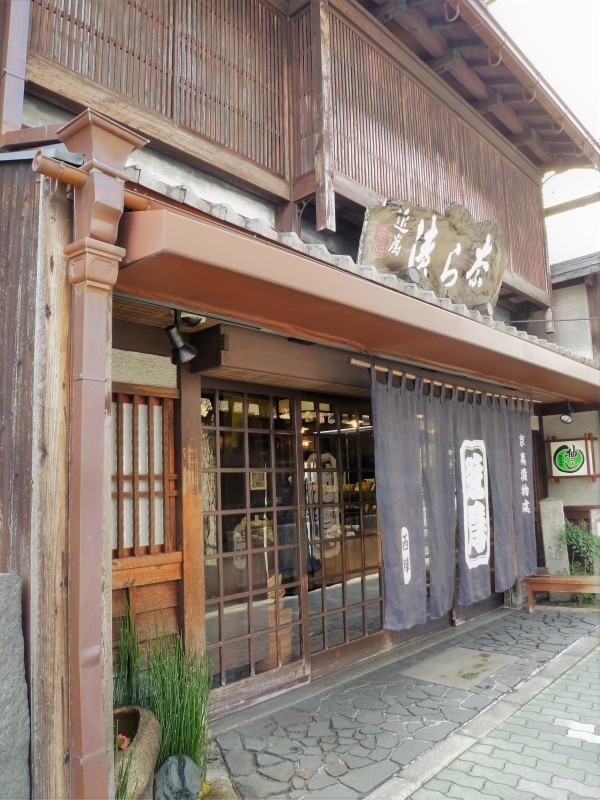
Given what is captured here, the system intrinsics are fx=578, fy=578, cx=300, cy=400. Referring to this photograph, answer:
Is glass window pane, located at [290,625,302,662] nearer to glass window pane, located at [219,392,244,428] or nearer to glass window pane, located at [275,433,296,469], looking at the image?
glass window pane, located at [275,433,296,469]

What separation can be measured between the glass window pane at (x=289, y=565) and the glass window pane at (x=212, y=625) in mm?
942

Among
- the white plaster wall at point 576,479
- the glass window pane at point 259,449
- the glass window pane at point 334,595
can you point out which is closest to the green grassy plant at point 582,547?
the white plaster wall at point 576,479

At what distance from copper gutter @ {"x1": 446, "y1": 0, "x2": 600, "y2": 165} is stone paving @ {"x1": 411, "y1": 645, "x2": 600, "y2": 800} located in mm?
8592

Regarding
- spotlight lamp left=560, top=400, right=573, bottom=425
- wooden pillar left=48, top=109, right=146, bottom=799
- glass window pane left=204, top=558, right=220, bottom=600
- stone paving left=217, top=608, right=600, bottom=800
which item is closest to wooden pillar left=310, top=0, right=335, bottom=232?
wooden pillar left=48, top=109, right=146, bottom=799

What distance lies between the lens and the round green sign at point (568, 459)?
1126 cm

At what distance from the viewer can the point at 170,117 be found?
5586 mm

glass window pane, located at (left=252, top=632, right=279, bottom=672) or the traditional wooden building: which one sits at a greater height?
the traditional wooden building

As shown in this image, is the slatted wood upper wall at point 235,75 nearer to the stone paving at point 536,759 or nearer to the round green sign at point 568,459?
the stone paving at point 536,759

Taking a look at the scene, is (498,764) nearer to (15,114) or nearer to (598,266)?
(15,114)

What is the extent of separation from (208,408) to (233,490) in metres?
0.93

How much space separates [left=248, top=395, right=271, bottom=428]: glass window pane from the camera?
6.57 meters

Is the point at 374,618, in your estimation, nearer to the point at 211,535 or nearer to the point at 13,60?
the point at 211,535

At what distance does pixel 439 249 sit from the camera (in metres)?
8.00

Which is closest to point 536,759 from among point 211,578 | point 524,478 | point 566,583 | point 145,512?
point 211,578
